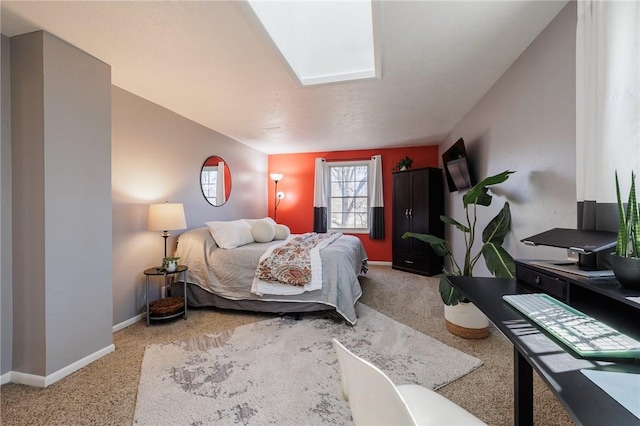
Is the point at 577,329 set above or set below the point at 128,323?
above

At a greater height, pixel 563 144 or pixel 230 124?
pixel 230 124

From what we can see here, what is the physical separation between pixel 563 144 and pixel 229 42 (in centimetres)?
230

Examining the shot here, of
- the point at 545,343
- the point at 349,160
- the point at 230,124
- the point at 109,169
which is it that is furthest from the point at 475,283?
the point at 349,160

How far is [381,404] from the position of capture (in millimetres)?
565

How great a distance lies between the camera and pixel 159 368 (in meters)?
1.93

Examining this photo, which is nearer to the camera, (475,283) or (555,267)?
(555,267)

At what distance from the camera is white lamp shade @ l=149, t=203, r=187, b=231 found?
8.79ft

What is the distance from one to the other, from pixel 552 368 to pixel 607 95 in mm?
1224

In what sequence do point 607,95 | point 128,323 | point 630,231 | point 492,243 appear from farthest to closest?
1. point 128,323
2. point 492,243
3. point 607,95
4. point 630,231

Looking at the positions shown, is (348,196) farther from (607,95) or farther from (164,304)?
(607,95)

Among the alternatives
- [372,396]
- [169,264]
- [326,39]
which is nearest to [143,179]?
[169,264]

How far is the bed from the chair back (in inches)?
79.0

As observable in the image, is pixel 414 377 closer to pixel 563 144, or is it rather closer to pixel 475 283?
pixel 475 283

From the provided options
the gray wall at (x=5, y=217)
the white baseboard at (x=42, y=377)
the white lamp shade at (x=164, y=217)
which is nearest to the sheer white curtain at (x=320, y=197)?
the white lamp shade at (x=164, y=217)
